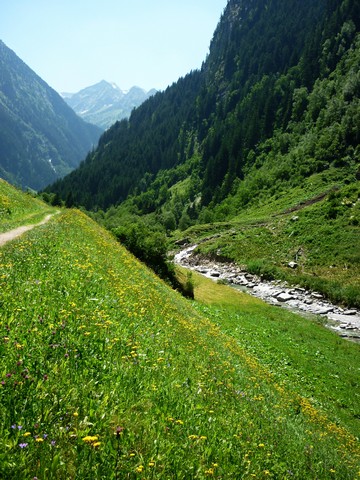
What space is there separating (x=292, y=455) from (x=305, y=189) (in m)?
101

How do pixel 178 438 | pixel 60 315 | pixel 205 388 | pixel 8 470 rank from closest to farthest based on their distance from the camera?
pixel 8 470
pixel 178 438
pixel 60 315
pixel 205 388

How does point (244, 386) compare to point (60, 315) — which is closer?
point (60, 315)

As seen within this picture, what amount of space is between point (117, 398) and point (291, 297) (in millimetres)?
48428

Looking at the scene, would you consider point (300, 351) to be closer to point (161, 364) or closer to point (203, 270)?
point (161, 364)

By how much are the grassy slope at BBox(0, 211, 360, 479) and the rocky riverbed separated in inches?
1097

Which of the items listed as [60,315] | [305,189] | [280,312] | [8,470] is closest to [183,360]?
[60,315]

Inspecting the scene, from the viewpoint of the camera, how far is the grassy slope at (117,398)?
4.30 m

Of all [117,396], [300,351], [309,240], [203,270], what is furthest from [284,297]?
[117,396]

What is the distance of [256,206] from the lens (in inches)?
4648

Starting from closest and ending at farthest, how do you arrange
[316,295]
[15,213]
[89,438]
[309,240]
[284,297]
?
[89,438] < [15,213] < [316,295] < [284,297] < [309,240]

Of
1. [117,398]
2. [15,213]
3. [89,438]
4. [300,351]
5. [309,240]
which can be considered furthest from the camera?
[309,240]

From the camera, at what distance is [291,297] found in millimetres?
49812

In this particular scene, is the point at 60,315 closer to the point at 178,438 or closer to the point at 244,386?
the point at 178,438

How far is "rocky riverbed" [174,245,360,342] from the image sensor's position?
127ft
